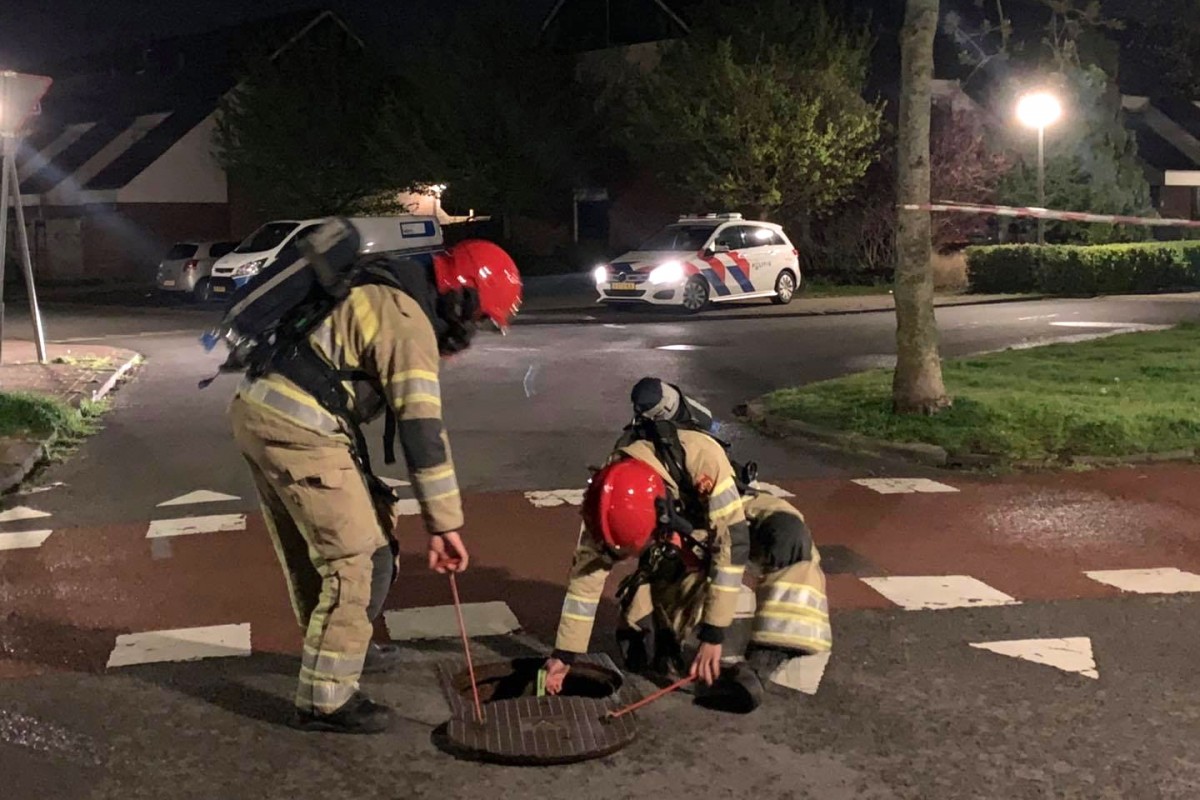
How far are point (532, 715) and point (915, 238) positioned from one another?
7.12 meters

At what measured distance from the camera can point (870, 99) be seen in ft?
107

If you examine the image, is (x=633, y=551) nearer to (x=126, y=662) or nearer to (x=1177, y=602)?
(x=126, y=662)

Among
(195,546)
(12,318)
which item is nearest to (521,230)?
(12,318)

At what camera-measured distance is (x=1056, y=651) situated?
5551 millimetres

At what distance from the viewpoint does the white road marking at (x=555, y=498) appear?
8.48 meters

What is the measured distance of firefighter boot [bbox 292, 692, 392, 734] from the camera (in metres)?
4.63

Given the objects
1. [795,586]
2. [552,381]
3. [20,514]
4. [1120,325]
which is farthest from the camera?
[1120,325]

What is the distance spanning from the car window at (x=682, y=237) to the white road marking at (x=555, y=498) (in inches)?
597

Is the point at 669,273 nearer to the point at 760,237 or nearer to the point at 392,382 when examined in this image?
the point at 760,237

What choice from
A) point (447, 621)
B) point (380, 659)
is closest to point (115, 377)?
point (447, 621)

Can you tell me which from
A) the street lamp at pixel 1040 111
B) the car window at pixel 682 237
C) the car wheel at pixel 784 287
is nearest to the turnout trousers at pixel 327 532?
the car window at pixel 682 237

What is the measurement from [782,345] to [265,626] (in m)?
13.1

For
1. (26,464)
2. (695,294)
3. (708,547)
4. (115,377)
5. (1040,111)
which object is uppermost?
(1040,111)

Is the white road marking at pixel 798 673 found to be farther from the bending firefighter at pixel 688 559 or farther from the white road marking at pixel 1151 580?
the white road marking at pixel 1151 580
